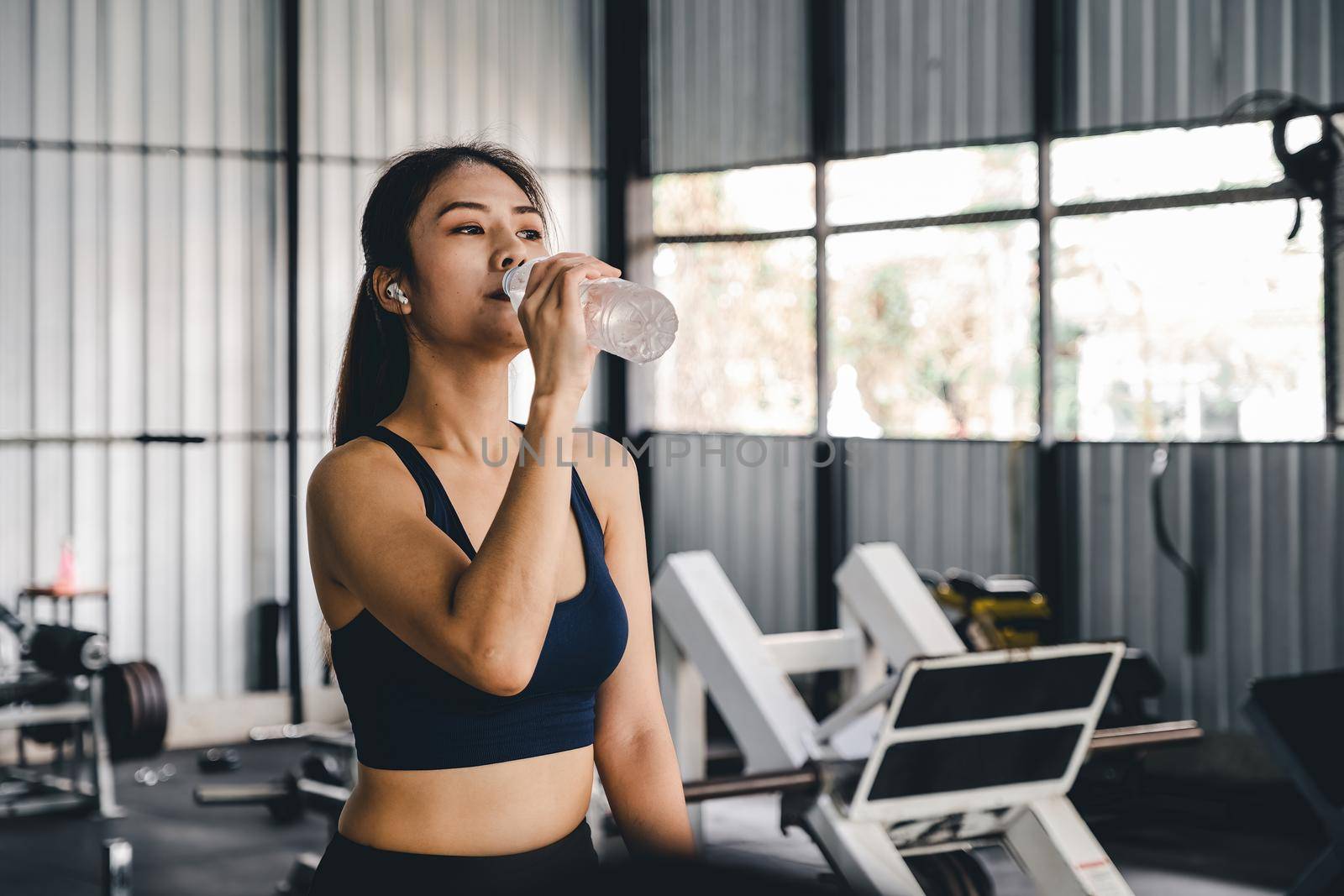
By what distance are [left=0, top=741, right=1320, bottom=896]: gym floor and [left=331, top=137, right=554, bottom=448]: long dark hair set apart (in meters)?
2.83

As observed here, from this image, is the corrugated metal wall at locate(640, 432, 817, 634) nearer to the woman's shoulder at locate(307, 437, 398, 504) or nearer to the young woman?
the young woman

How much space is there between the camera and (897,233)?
592 centimetres

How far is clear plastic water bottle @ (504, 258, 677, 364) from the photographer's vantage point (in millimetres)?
1175

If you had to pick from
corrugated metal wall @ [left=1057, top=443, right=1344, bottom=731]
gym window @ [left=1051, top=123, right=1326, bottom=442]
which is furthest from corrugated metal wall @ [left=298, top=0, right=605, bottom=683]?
corrugated metal wall @ [left=1057, top=443, right=1344, bottom=731]

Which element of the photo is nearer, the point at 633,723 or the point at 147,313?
the point at 633,723

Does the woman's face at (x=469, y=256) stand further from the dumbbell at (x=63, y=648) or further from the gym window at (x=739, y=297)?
the gym window at (x=739, y=297)

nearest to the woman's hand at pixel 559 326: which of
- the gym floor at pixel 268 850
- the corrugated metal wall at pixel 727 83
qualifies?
the gym floor at pixel 268 850

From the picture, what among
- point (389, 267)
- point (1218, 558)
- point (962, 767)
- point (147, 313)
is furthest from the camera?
point (147, 313)

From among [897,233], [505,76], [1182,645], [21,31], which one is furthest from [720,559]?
[21,31]

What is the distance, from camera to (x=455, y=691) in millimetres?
1146

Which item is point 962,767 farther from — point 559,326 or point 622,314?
point 559,326

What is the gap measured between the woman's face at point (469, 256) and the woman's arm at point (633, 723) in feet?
0.70

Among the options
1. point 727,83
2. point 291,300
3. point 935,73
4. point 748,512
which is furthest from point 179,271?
point 935,73

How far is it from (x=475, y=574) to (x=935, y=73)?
206 inches
